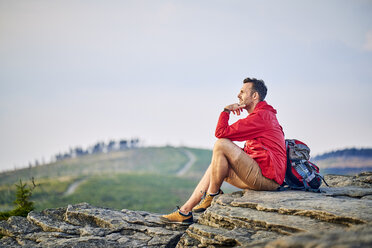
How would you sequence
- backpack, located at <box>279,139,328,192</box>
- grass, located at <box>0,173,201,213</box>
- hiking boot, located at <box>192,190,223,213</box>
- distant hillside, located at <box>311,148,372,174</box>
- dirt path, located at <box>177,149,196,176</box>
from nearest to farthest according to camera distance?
backpack, located at <box>279,139,328,192</box> → hiking boot, located at <box>192,190,223,213</box> → distant hillside, located at <box>311,148,372,174</box> → grass, located at <box>0,173,201,213</box> → dirt path, located at <box>177,149,196,176</box>

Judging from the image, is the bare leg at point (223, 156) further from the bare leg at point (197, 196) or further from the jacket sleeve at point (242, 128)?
the bare leg at point (197, 196)

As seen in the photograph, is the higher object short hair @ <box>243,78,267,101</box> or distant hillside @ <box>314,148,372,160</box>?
short hair @ <box>243,78,267,101</box>

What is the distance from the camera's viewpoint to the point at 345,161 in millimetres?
14852

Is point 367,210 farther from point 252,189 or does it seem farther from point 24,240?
point 24,240

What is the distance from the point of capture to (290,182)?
22.4ft

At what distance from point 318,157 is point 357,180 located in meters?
6.08

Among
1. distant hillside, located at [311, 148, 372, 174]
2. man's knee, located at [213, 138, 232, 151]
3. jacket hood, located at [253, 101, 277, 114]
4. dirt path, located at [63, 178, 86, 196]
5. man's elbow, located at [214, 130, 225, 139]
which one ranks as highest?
jacket hood, located at [253, 101, 277, 114]

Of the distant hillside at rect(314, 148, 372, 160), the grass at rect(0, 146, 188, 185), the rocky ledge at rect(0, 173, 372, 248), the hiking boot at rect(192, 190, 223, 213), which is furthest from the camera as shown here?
the grass at rect(0, 146, 188, 185)

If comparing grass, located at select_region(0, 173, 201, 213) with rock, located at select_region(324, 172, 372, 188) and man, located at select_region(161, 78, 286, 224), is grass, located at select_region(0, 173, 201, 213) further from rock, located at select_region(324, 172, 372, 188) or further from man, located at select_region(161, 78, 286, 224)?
man, located at select_region(161, 78, 286, 224)

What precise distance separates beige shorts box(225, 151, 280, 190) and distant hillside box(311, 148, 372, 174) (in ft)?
28.1

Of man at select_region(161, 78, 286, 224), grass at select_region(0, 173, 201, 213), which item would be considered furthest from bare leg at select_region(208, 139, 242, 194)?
grass at select_region(0, 173, 201, 213)

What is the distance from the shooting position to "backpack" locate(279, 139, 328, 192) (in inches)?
259

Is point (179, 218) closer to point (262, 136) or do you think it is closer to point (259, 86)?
point (262, 136)

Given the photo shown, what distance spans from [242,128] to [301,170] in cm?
163
